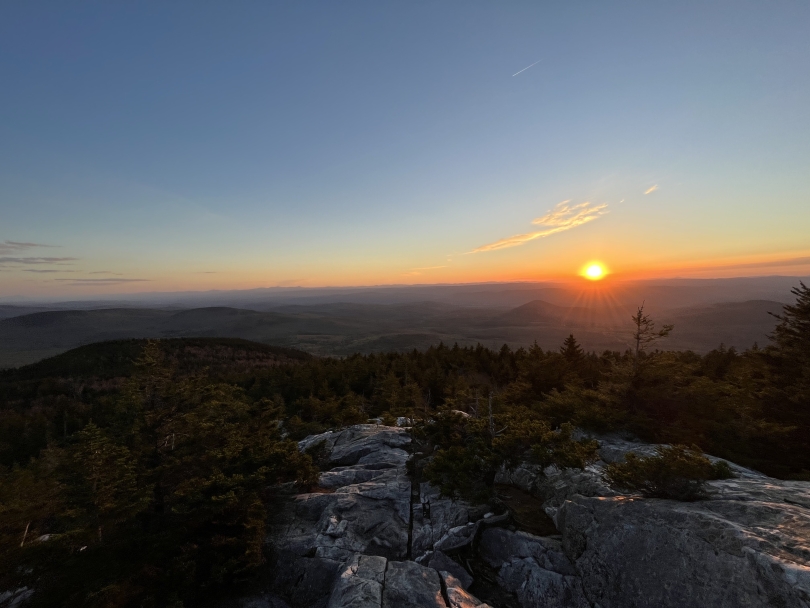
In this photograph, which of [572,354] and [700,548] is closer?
[700,548]

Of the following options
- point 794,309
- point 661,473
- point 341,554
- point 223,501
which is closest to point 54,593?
point 223,501

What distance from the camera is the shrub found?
988 cm

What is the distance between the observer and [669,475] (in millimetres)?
10125

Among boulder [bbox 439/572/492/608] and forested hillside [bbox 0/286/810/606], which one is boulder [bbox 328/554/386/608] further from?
forested hillside [bbox 0/286/810/606]

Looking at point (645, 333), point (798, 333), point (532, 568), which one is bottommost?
point (532, 568)

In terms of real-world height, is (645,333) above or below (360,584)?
above

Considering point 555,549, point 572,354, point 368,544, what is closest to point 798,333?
point 555,549

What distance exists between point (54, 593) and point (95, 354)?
10016 centimetres

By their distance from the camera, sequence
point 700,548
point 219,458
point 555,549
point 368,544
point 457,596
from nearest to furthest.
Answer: point 700,548, point 457,596, point 555,549, point 368,544, point 219,458

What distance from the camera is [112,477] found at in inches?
577

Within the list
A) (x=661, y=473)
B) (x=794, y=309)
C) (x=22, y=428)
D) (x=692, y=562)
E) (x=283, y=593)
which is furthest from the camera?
(x=22, y=428)

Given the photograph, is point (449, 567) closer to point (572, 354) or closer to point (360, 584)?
point (360, 584)

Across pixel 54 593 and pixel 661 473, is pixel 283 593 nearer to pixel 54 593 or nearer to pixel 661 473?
pixel 54 593

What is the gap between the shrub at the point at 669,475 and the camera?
988cm
